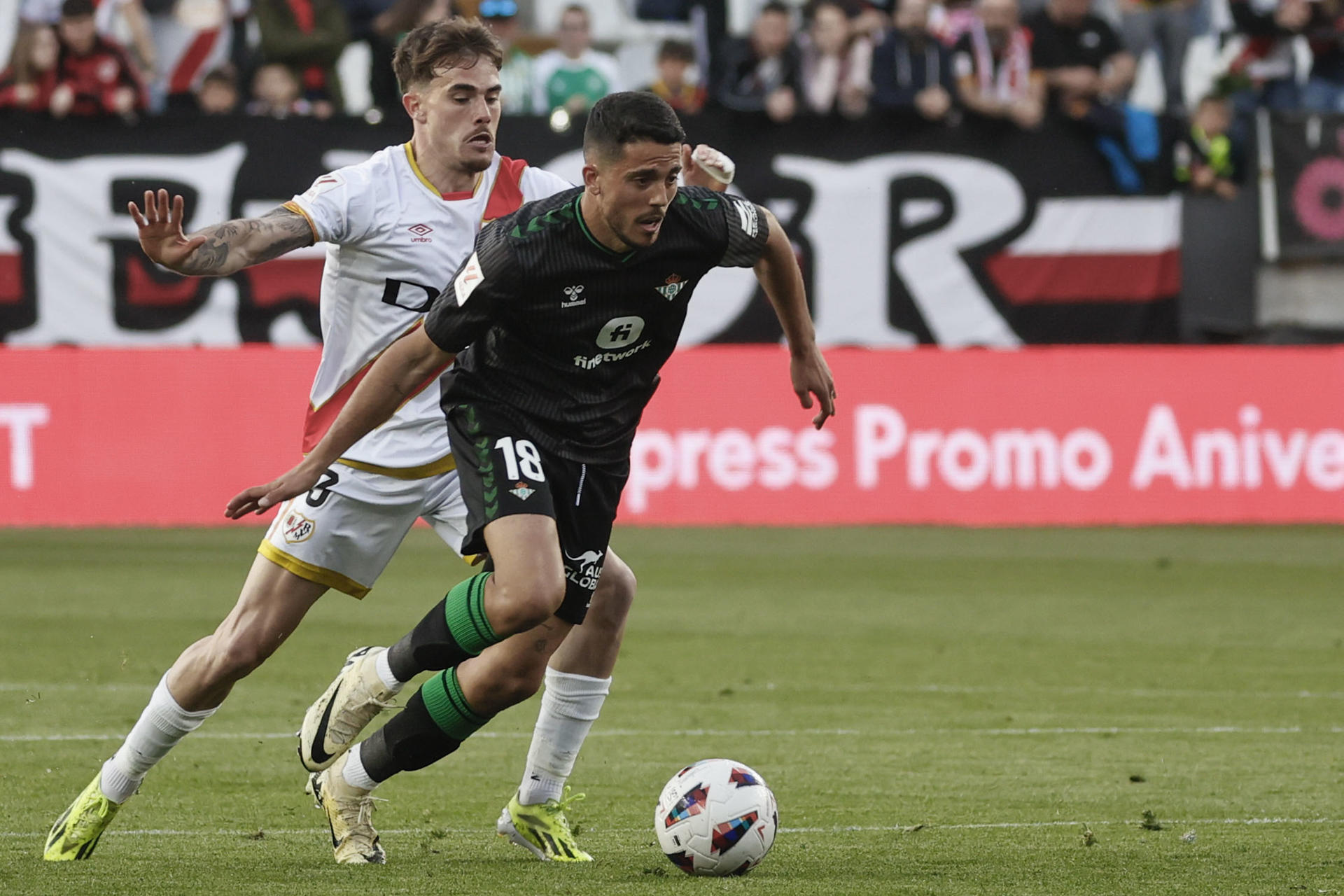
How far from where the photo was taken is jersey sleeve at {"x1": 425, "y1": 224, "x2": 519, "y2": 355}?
5234 mm

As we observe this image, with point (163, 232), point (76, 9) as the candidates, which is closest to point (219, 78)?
→ point (76, 9)

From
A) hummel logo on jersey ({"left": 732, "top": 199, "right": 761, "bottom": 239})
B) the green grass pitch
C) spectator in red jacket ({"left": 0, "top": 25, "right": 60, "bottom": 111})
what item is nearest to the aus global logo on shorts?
the green grass pitch

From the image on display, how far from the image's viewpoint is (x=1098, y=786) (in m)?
6.88

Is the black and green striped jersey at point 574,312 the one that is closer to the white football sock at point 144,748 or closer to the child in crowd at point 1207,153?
the white football sock at point 144,748

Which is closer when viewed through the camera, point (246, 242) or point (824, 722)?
point (246, 242)

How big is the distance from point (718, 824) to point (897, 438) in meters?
10.1

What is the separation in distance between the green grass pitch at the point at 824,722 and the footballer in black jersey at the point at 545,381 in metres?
0.62

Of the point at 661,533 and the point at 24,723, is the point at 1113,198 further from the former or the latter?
the point at 24,723

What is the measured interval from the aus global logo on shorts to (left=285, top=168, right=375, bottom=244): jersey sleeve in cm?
121

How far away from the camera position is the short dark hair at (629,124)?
16.8ft

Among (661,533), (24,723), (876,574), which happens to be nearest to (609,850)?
(24,723)

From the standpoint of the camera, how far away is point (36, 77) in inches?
665

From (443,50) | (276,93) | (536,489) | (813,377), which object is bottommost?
(276,93)

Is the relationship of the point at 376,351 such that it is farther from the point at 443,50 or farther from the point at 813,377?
the point at 813,377
